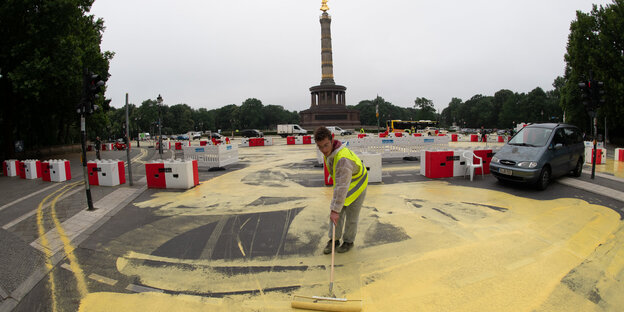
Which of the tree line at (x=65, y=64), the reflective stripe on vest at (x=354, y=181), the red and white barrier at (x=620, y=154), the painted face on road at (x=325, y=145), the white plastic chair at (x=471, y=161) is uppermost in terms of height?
the tree line at (x=65, y=64)

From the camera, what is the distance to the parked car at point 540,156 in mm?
8414

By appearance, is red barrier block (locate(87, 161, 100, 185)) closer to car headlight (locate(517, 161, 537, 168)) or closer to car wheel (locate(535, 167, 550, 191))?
car headlight (locate(517, 161, 537, 168))

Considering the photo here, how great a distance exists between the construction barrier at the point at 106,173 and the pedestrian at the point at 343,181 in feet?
32.3

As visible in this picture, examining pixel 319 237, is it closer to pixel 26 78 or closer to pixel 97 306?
pixel 97 306

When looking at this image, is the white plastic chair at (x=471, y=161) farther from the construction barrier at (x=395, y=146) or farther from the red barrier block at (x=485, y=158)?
the construction barrier at (x=395, y=146)

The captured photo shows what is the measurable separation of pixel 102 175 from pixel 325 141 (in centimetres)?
1062

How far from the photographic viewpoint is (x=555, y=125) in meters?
9.38

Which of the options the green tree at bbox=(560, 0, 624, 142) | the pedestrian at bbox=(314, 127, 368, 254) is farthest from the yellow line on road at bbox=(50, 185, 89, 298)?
the green tree at bbox=(560, 0, 624, 142)

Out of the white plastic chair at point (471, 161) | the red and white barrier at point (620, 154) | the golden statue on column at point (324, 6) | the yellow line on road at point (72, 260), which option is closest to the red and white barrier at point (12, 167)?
the yellow line on road at point (72, 260)

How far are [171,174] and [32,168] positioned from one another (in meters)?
8.99

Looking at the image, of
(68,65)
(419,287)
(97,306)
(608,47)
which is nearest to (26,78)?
(68,65)

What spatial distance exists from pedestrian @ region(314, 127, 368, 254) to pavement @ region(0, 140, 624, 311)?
41 centimetres

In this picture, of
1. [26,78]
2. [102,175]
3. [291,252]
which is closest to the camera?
[291,252]

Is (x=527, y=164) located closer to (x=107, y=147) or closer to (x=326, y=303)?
(x=326, y=303)
